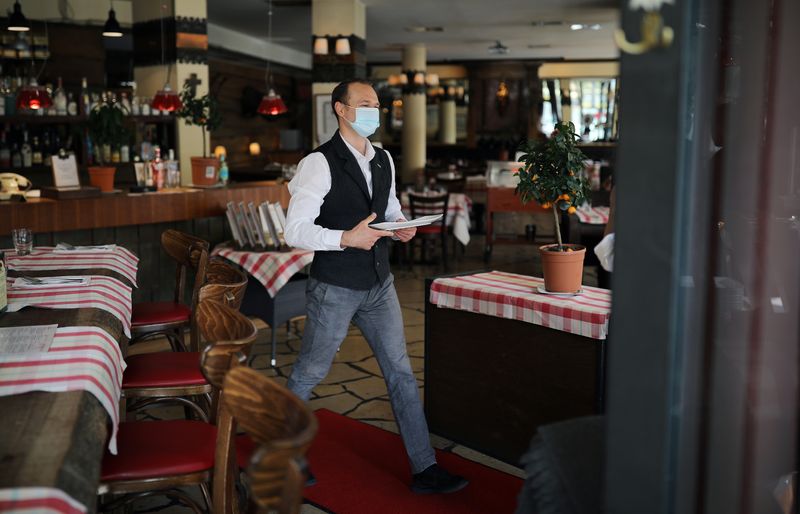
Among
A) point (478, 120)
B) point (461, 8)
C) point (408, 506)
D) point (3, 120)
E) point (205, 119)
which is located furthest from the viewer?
point (478, 120)

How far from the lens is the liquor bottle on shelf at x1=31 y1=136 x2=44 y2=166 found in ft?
30.6

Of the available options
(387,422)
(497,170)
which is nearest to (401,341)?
(387,422)

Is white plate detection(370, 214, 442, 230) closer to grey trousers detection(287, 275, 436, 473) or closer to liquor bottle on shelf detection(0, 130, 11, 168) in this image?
grey trousers detection(287, 275, 436, 473)

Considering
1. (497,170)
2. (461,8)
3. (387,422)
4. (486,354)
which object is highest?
(461,8)

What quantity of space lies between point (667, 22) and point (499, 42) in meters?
16.3

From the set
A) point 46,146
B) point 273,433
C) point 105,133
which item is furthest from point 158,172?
point 273,433

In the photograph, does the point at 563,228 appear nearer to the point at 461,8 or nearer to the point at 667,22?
the point at 461,8

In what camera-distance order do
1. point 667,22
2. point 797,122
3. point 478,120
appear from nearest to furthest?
point 667,22 → point 797,122 → point 478,120

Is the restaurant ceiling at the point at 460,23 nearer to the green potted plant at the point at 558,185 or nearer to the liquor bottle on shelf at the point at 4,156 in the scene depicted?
the liquor bottle on shelf at the point at 4,156

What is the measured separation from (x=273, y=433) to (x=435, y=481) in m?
1.94

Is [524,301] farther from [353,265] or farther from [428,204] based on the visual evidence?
[428,204]

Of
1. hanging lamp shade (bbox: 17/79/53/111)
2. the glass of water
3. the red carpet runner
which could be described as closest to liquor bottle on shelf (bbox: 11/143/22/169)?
hanging lamp shade (bbox: 17/79/53/111)

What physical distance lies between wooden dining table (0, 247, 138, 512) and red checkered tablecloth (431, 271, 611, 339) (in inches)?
58.8

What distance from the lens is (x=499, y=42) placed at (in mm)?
17031
